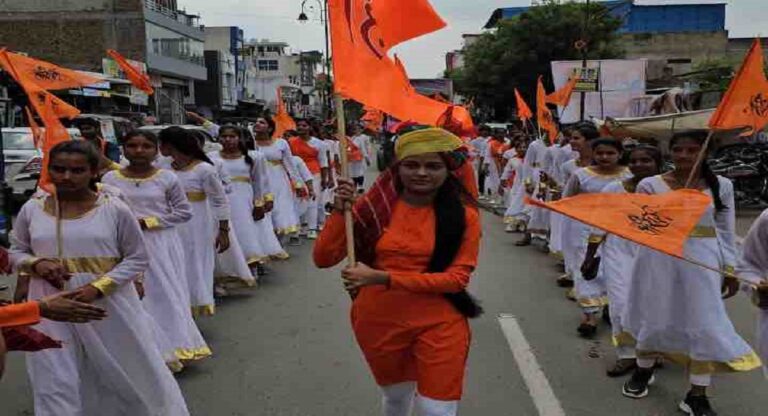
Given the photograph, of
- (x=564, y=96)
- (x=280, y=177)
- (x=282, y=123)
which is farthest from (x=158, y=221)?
(x=564, y=96)

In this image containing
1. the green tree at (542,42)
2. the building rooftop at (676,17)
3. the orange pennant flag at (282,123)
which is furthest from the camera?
the building rooftop at (676,17)

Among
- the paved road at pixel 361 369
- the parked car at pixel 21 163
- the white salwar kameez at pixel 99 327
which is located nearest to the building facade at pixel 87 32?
the parked car at pixel 21 163

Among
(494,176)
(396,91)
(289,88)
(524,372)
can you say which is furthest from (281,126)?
(289,88)

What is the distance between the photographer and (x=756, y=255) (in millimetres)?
3523

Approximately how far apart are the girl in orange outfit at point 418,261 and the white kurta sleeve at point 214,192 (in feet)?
10.6

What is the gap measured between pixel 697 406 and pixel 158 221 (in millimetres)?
3409

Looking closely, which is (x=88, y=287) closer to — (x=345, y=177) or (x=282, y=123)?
(x=345, y=177)

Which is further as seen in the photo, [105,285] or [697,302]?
[697,302]

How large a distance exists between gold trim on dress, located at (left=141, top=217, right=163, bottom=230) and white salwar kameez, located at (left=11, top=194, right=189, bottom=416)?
136 cm

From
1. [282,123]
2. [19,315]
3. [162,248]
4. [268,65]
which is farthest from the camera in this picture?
[268,65]

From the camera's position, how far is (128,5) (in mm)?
42062

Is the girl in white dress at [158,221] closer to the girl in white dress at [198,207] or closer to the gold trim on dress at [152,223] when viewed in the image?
the gold trim on dress at [152,223]

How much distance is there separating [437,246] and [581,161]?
4869 mm

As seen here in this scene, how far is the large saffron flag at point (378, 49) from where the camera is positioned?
3332 mm
